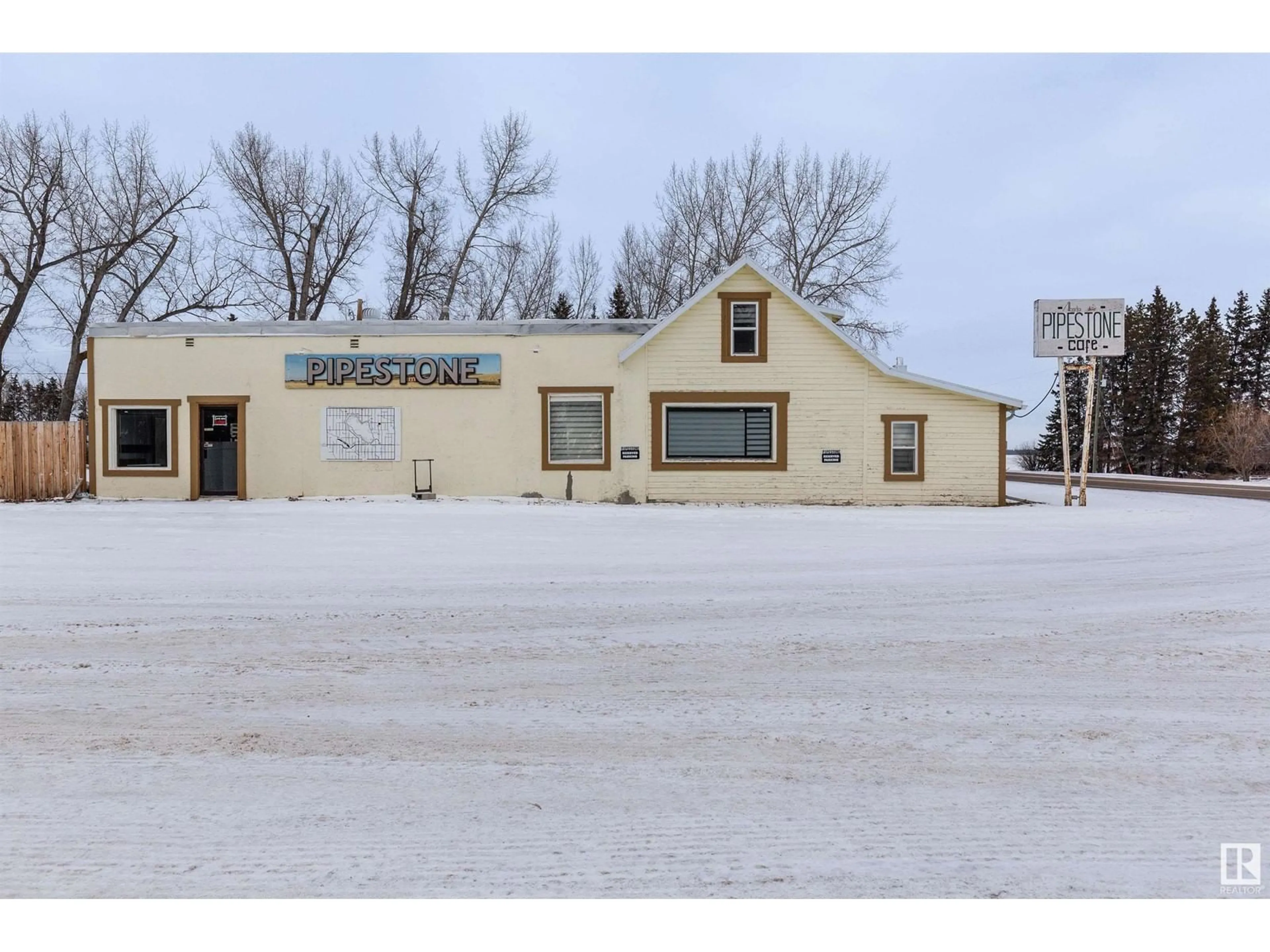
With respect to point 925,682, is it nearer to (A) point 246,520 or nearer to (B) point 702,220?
(A) point 246,520

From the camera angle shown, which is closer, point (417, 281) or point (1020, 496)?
point (1020, 496)

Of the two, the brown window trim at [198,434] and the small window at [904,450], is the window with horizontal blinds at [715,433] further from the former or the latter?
the brown window trim at [198,434]

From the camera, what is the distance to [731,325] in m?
21.2

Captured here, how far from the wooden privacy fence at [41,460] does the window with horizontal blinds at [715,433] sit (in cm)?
1471

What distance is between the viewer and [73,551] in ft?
39.6

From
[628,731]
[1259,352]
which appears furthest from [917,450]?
[1259,352]

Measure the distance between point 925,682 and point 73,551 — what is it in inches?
454

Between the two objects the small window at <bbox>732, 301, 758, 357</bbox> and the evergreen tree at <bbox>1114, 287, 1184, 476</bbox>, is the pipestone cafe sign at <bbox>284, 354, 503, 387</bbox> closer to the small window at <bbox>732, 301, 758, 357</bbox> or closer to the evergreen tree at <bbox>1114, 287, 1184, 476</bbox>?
the small window at <bbox>732, 301, 758, 357</bbox>

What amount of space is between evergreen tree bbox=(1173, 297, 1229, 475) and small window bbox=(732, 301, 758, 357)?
4991 centimetres

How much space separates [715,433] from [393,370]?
7992 mm

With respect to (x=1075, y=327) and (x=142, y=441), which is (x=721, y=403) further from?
(x=142, y=441)

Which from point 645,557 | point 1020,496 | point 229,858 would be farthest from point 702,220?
point 229,858

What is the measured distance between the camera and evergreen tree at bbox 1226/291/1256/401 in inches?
2518

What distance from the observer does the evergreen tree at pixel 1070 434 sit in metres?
67.7
